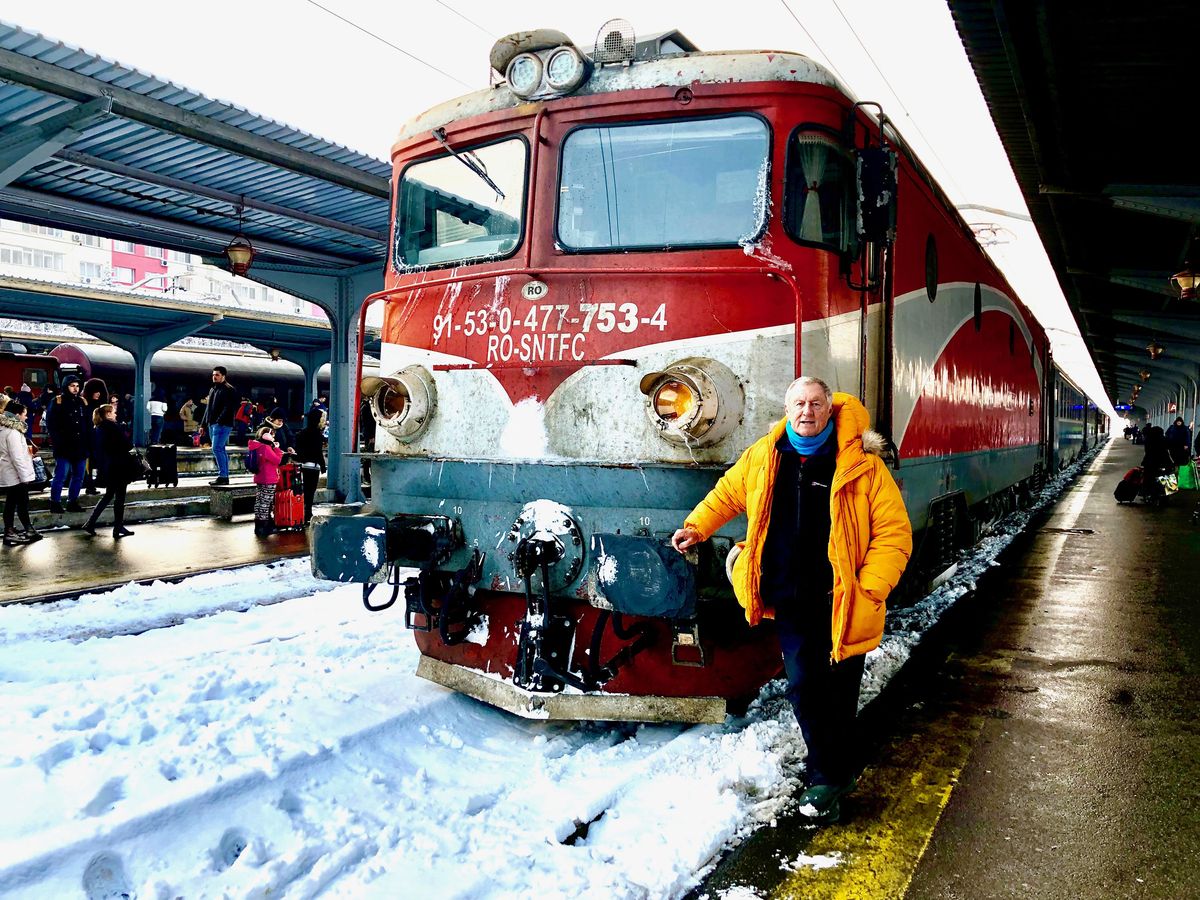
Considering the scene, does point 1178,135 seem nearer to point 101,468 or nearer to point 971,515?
point 971,515

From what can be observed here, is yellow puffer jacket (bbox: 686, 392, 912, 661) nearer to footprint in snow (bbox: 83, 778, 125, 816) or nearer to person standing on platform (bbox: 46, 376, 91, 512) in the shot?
footprint in snow (bbox: 83, 778, 125, 816)

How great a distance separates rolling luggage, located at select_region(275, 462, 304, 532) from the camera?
35.6 feet

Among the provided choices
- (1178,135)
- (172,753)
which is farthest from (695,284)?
(1178,135)

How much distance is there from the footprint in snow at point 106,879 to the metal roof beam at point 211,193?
780cm

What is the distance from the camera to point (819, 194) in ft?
13.9

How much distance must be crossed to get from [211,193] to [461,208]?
637 cm

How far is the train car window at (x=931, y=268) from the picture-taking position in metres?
5.84

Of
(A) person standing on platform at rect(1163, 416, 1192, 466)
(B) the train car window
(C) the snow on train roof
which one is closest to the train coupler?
(C) the snow on train roof

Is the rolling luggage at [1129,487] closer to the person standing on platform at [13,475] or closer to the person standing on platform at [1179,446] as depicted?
the person standing on platform at [1179,446]

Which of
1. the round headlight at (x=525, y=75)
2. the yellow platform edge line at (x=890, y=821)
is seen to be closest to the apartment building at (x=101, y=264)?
the round headlight at (x=525, y=75)

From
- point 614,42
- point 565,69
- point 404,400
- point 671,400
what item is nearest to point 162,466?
point 404,400

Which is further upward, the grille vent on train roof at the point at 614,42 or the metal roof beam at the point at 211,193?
the metal roof beam at the point at 211,193

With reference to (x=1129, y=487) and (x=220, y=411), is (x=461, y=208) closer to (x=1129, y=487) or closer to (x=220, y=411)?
(x=220, y=411)

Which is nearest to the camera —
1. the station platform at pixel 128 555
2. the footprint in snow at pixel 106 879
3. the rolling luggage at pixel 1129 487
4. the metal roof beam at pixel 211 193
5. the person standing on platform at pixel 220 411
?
the footprint in snow at pixel 106 879
